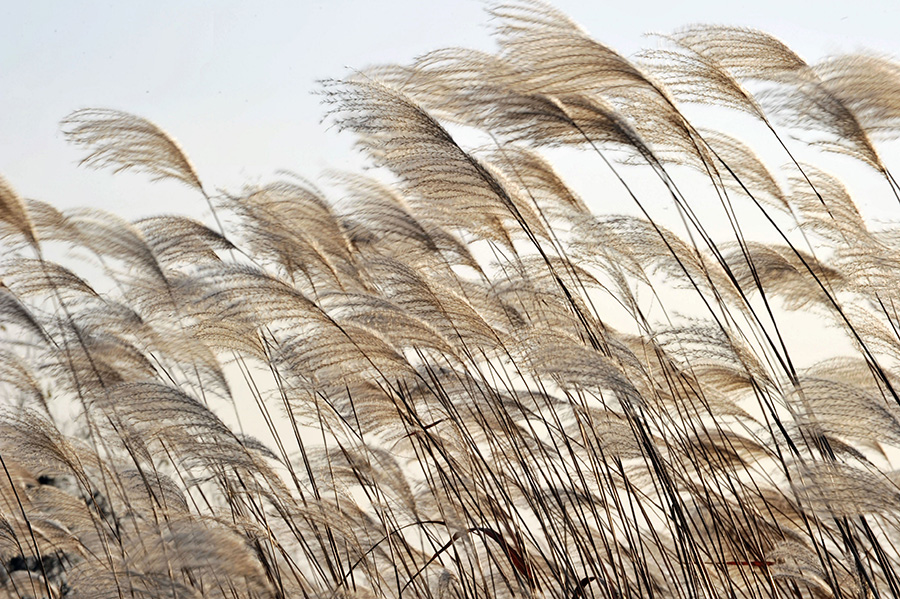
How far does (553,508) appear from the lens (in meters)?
2.76

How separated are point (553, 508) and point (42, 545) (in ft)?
6.69

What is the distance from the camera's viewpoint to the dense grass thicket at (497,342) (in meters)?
2.45

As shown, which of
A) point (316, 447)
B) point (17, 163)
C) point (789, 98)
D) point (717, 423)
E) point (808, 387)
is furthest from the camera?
point (17, 163)

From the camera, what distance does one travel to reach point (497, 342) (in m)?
2.70

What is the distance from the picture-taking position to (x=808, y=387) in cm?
170

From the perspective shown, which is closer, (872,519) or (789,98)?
(872,519)

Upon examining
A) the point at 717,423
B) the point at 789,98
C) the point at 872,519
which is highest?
the point at 789,98

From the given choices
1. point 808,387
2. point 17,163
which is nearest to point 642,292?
point 808,387

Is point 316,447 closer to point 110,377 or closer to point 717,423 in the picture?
point 110,377

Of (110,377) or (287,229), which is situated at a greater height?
(287,229)

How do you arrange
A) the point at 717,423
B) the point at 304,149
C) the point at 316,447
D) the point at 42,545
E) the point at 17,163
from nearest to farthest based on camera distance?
the point at 717,423
the point at 316,447
the point at 42,545
the point at 304,149
the point at 17,163

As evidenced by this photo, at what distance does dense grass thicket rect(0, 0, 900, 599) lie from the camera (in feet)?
8.04

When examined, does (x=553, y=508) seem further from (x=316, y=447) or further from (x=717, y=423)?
(x=316, y=447)

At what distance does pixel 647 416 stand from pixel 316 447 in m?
1.19
